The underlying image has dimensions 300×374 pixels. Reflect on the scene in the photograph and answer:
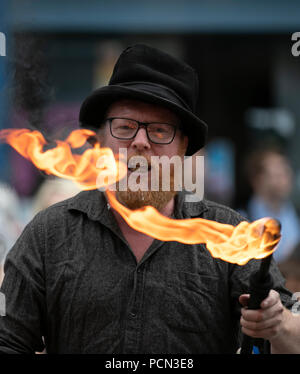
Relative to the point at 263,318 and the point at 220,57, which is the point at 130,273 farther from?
the point at 220,57

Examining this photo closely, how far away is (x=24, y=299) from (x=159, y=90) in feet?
3.11

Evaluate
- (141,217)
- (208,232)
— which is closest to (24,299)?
(141,217)

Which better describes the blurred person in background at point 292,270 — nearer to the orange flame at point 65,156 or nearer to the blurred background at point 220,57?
the orange flame at point 65,156

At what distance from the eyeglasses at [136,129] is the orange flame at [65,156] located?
17 centimetres

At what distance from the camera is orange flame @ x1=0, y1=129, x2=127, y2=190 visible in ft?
8.36

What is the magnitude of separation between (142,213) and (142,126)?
34 cm

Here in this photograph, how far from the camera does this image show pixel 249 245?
2025mm

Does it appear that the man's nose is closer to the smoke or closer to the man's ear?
the man's ear

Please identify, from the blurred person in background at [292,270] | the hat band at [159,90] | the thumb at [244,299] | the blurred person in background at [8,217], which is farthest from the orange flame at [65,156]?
the blurred person in background at [292,270]

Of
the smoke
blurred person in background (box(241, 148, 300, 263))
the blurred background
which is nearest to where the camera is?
the smoke

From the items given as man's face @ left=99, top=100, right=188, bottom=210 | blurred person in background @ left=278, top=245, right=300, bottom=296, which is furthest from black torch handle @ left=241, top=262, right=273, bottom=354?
blurred person in background @ left=278, top=245, right=300, bottom=296

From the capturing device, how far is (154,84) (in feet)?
7.75

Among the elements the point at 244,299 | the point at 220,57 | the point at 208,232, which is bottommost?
the point at 244,299

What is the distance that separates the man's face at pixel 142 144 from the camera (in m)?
2.30
